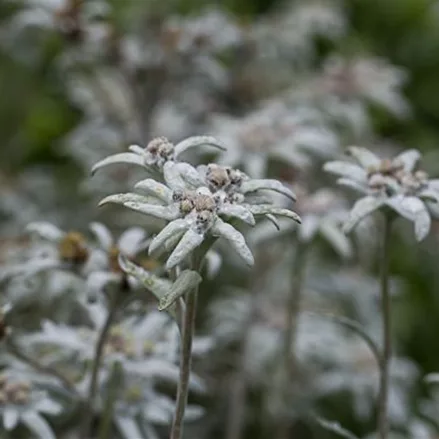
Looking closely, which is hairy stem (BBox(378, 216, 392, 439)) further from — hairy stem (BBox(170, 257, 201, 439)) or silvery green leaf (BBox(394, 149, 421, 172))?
hairy stem (BBox(170, 257, 201, 439))

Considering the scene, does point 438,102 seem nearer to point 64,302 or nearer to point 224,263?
point 224,263

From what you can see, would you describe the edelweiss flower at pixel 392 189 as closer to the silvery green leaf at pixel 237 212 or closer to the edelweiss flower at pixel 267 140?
the silvery green leaf at pixel 237 212

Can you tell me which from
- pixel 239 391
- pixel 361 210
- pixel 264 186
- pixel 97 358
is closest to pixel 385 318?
pixel 361 210

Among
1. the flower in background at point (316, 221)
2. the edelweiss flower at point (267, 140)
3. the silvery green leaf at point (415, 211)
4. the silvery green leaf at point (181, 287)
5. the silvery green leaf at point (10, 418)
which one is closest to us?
the silvery green leaf at point (181, 287)

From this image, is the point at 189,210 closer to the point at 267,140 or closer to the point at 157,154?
the point at 157,154

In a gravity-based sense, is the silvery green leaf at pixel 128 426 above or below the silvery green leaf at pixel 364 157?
below

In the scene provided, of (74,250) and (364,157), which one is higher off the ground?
(364,157)

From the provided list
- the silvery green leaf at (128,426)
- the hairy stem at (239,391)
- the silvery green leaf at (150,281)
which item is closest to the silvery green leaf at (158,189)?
the silvery green leaf at (150,281)

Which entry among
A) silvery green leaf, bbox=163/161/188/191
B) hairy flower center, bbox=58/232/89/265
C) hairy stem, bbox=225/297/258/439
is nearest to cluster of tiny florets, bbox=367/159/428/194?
silvery green leaf, bbox=163/161/188/191
